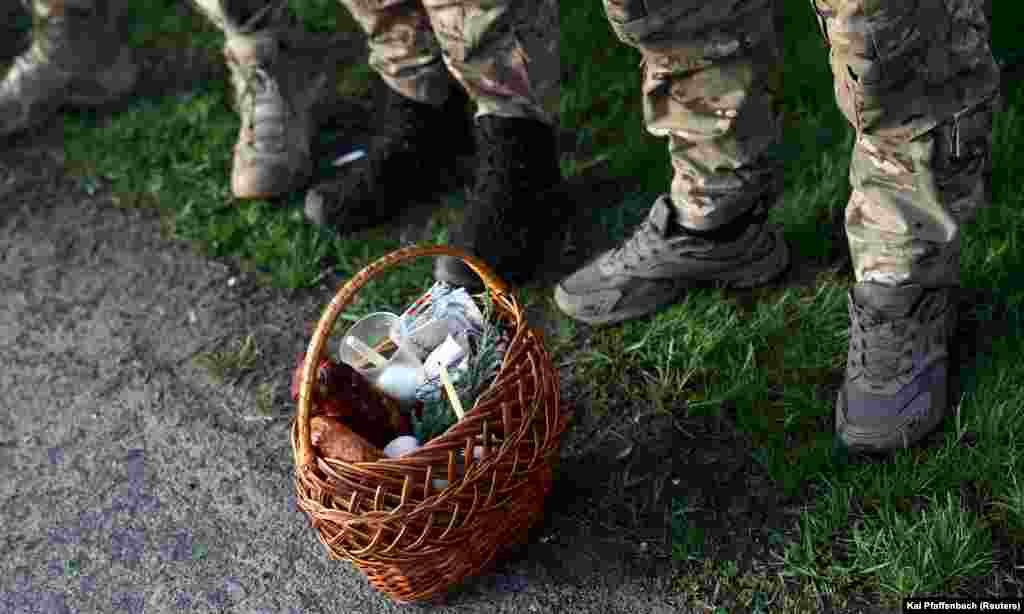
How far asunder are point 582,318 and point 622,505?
1.62 ft

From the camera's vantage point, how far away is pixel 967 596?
185 cm

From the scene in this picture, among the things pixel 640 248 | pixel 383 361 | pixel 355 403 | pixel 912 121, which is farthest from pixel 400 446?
pixel 912 121

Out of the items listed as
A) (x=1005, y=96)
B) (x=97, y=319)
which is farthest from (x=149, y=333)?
(x=1005, y=96)

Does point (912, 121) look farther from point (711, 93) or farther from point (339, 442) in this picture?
point (339, 442)

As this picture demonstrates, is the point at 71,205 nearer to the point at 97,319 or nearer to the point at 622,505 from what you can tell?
the point at 97,319

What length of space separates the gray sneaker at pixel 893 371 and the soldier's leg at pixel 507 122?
2.57 ft

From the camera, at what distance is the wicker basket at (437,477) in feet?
5.58

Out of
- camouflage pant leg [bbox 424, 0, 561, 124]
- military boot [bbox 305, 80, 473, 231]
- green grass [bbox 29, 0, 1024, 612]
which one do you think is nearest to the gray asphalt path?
green grass [bbox 29, 0, 1024, 612]

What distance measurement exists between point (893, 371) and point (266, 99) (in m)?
1.80

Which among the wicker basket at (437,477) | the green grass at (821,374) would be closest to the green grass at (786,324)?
the green grass at (821,374)

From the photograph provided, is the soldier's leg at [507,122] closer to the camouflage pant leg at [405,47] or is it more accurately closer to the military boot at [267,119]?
the camouflage pant leg at [405,47]

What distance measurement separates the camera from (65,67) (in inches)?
131

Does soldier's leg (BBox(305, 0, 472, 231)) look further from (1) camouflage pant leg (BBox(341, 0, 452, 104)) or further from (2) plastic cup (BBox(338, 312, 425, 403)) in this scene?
(2) plastic cup (BBox(338, 312, 425, 403))

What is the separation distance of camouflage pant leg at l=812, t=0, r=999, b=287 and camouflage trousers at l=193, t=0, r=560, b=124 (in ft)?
2.32
